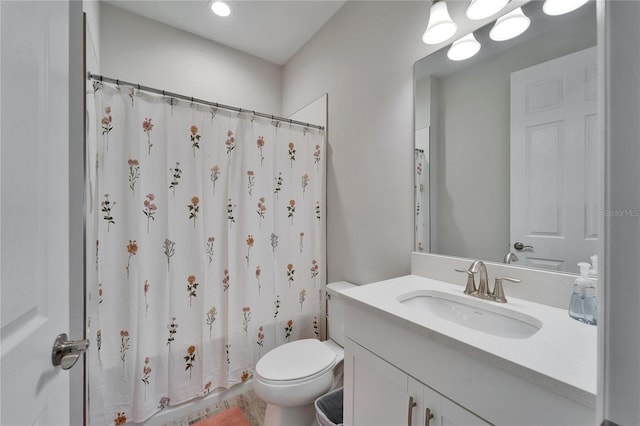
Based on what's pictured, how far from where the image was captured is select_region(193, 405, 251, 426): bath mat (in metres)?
1.50

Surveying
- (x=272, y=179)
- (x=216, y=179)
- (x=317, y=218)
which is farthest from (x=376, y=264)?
(x=216, y=179)

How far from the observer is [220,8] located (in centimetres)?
181

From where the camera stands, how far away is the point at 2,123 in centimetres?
39

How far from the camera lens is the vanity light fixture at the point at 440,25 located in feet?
3.80

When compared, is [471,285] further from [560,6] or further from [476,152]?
[560,6]

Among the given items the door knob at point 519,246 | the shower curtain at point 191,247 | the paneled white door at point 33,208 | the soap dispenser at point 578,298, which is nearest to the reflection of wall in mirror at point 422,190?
the door knob at point 519,246

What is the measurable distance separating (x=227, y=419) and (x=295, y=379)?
2.08 ft

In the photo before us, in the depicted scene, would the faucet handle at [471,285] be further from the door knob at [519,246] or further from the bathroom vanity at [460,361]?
the door knob at [519,246]

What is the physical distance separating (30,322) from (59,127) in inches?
16.2

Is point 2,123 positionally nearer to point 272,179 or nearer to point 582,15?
point 272,179

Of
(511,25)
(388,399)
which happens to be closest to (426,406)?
(388,399)

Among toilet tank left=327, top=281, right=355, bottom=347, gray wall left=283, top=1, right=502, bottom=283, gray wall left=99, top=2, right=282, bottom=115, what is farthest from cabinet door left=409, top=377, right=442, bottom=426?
gray wall left=99, top=2, right=282, bottom=115

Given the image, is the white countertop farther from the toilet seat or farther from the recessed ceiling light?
→ the recessed ceiling light

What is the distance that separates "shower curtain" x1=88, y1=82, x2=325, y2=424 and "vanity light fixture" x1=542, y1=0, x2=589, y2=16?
1386mm
